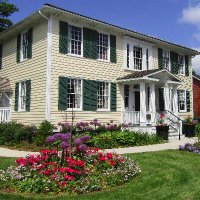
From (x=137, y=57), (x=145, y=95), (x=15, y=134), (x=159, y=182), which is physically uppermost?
(x=137, y=57)

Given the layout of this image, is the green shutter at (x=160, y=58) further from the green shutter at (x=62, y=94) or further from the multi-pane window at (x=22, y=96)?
the multi-pane window at (x=22, y=96)

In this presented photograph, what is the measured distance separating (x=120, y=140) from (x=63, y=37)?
6.24m

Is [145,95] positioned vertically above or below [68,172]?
above

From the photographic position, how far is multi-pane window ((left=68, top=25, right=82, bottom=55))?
1722cm

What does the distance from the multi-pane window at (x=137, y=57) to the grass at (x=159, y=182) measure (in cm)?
1052

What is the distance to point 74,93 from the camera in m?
17.1

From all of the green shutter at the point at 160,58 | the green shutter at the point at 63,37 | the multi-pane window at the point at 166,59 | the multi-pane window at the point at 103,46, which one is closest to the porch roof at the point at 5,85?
the green shutter at the point at 63,37

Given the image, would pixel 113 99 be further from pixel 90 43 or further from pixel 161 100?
pixel 161 100

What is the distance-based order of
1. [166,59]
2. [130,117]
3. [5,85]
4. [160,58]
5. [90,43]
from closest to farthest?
[90,43] < [130,117] < [5,85] < [160,58] < [166,59]

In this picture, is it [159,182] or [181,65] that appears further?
[181,65]

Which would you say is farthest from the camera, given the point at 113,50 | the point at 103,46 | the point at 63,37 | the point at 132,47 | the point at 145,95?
the point at 132,47

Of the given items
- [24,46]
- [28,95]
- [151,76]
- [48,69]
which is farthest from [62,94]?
[151,76]

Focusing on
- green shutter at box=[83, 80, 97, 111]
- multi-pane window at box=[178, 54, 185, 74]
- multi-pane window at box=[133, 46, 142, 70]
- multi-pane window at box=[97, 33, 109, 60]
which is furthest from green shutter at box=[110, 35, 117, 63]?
multi-pane window at box=[178, 54, 185, 74]

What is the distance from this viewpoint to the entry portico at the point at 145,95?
18703 millimetres
